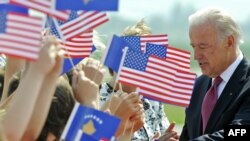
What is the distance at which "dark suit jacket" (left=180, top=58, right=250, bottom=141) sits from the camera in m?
5.46

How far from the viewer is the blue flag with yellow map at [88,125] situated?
12.5ft

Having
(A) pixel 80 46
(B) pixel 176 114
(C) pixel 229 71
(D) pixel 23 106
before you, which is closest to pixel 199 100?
(C) pixel 229 71

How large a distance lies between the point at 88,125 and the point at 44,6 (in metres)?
0.52

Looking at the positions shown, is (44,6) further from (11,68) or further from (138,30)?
(138,30)

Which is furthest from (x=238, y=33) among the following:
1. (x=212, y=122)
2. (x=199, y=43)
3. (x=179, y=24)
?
(x=179, y=24)

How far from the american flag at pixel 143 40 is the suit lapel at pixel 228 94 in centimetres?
51

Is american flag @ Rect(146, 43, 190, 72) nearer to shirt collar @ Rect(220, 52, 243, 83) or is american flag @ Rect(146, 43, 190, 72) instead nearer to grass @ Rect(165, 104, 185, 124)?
shirt collar @ Rect(220, 52, 243, 83)

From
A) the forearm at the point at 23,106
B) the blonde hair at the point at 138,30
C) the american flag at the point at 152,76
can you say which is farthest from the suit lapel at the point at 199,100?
the forearm at the point at 23,106

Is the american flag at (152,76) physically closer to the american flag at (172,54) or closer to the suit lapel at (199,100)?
the american flag at (172,54)

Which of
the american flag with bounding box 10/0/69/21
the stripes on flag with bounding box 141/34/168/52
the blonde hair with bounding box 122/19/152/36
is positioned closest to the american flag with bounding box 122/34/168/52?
the stripes on flag with bounding box 141/34/168/52

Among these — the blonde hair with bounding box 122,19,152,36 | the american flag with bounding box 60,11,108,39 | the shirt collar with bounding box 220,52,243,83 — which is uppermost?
the american flag with bounding box 60,11,108,39

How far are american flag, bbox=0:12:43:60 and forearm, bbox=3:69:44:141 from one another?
0.11 m

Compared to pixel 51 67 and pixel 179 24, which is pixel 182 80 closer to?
pixel 51 67

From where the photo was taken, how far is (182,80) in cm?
564
